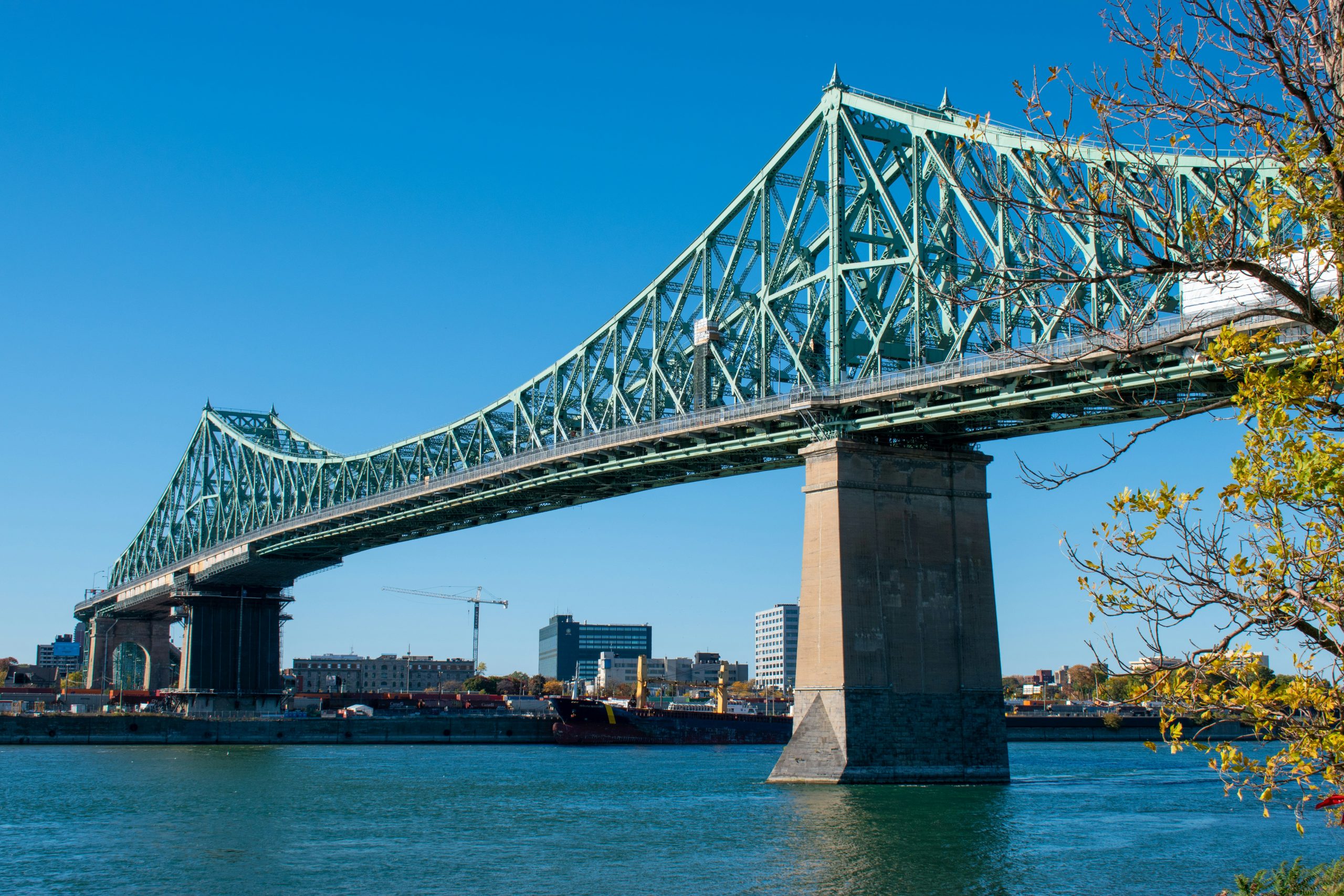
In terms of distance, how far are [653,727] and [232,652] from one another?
33.8 metres

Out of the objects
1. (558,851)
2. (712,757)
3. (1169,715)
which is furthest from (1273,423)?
(712,757)

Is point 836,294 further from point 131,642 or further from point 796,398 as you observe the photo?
point 131,642

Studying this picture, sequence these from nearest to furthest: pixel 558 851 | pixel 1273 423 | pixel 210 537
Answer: pixel 1273 423 → pixel 558 851 → pixel 210 537

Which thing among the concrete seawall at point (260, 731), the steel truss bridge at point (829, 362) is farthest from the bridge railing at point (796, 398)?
the concrete seawall at point (260, 731)

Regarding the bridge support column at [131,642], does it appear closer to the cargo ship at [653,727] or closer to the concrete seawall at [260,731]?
the concrete seawall at [260,731]

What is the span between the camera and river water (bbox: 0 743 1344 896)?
29.5 meters

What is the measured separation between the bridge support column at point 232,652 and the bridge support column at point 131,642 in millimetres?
34983

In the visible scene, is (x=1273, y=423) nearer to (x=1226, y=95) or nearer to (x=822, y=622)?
(x=1226, y=95)

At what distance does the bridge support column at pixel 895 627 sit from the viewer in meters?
47.4

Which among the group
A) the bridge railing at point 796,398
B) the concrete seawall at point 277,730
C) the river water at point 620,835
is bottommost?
the river water at point 620,835

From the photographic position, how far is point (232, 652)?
10850cm

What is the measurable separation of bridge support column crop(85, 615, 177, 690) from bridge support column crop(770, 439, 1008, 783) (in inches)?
4277

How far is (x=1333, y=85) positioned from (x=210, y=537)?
128923 mm

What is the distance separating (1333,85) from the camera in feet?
36.1
